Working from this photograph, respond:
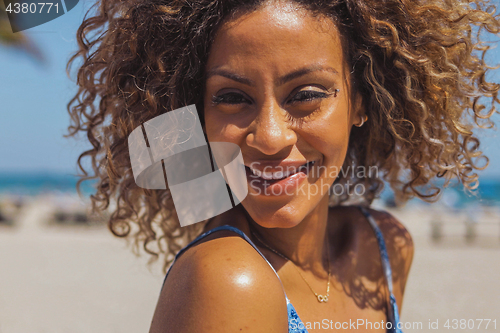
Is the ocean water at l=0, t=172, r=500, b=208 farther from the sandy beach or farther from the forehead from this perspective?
the forehead

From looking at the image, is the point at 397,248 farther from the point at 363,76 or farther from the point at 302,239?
the point at 363,76

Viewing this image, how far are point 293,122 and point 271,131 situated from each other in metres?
0.13

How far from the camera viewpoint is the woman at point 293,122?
4.76 ft

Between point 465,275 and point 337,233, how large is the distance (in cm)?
615

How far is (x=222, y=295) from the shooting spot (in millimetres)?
1248

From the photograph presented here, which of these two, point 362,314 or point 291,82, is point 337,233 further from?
point 291,82

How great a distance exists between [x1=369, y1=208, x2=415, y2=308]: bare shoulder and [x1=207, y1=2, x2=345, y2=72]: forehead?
1.23m

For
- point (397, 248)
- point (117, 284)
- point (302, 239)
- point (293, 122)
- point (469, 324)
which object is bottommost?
point (469, 324)

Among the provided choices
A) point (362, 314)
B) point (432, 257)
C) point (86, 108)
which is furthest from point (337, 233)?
point (432, 257)

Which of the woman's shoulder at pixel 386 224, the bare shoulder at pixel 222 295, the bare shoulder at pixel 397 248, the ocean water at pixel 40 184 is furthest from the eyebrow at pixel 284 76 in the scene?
the ocean water at pixel 40 184

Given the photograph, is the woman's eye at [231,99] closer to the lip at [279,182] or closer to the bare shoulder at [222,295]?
the lip at [279,182]

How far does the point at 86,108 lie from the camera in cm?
235

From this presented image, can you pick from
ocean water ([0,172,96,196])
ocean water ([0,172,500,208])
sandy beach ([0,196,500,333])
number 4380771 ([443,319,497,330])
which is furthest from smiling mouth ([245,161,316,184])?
ocean water ([0,172,96,196])

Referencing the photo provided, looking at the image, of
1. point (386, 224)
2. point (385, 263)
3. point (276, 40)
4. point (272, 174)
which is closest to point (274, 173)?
point (272, 174)
